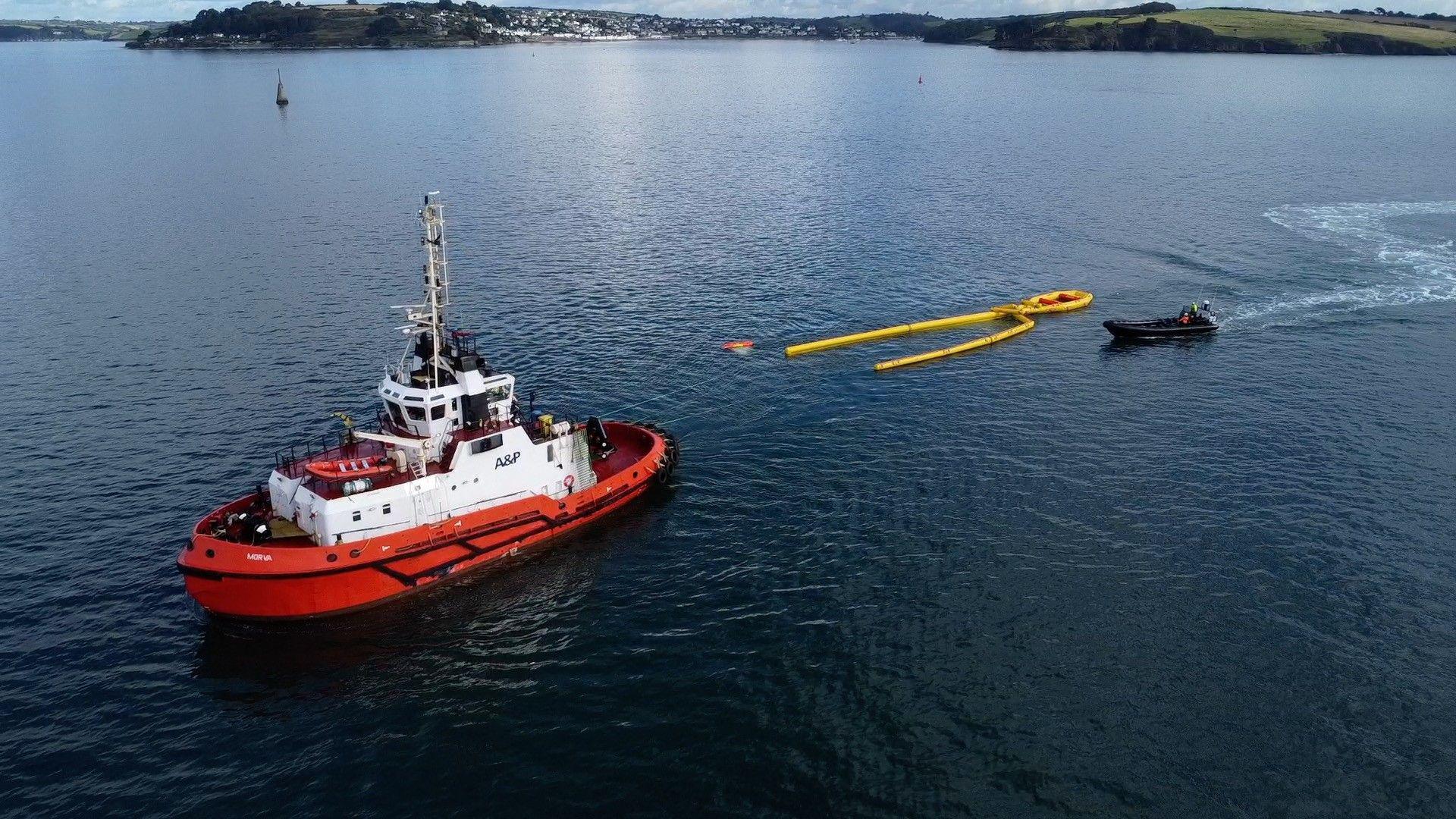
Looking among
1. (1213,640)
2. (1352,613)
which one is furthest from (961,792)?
(1352,613)

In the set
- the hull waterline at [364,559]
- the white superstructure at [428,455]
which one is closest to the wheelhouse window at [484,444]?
the white superstructure at [428,455]

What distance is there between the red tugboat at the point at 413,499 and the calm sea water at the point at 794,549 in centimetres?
210

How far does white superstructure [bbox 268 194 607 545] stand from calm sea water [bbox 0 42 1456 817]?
4829mm

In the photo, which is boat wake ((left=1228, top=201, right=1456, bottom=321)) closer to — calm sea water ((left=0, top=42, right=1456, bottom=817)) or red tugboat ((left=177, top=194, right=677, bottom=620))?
calm sea water ((left=0, top=42, right=1456, bottom=817))

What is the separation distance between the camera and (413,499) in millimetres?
51312

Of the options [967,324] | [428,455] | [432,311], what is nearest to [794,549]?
[428,455]

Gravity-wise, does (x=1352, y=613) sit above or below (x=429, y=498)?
below

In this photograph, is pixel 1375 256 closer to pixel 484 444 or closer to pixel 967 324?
pixel 967 324

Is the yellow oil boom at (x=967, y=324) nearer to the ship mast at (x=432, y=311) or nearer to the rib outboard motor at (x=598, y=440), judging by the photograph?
the rib outboard motor at (x=598, y=440)

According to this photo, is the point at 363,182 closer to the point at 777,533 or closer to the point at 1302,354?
the point at 777,533

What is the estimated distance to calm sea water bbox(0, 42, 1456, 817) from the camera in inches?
1547

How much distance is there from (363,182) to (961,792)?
145657 millimetres

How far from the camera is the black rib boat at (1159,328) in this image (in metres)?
88.5

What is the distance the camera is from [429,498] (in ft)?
170
